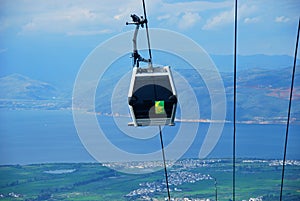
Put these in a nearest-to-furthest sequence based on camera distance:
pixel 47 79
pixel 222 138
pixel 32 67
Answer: pixel 222 138
pixel 47 79
pixel 32 67

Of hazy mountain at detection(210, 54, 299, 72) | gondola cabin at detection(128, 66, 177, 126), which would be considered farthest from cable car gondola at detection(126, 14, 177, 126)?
hazy mountain at detection(210, 54, 299, 72)

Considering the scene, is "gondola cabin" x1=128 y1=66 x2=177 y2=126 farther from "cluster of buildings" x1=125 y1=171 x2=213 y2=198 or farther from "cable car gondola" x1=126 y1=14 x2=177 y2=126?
"cluster of buildings" x1=125 y1=171 x2=213 y2=198

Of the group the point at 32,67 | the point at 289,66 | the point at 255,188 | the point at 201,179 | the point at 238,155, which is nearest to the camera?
the point at 255,188

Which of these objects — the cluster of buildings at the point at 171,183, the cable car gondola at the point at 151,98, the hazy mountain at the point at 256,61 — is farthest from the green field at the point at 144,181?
the hazy mountain at the point at 256,61

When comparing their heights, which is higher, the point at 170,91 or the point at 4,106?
the point at 170,91

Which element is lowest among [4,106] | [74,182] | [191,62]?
[4,106]

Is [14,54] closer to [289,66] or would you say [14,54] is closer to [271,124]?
[289,66]

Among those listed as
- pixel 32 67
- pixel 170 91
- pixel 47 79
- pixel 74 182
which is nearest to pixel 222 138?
Answer: pixel 74 182

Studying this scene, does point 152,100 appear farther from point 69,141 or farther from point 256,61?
point 256,61

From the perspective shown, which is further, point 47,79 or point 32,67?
point 32,67
